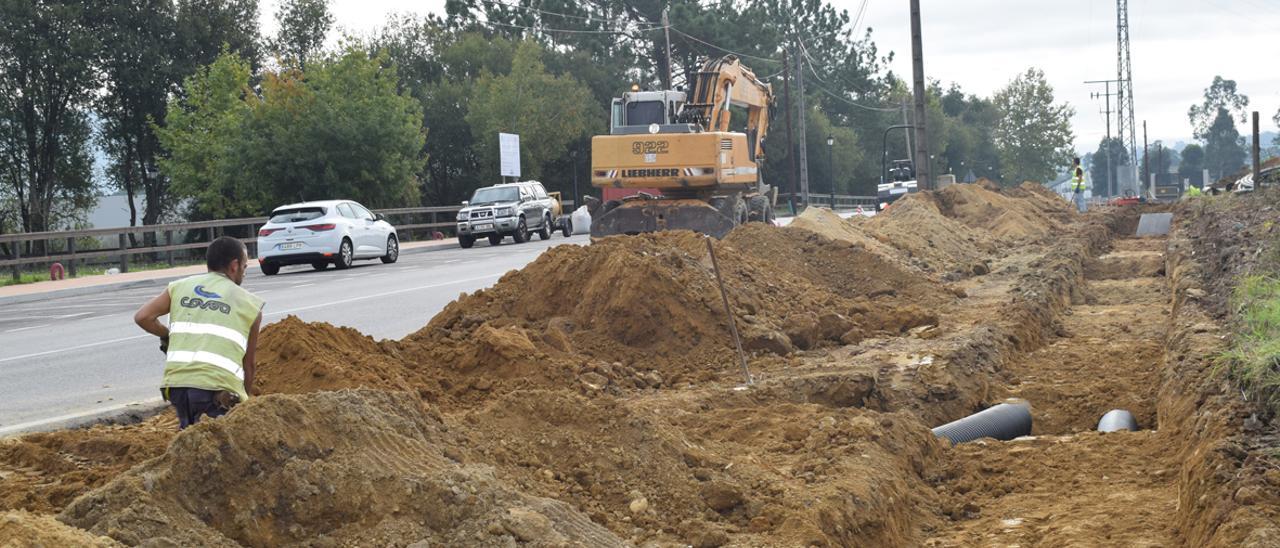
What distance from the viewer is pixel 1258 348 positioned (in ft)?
24.3

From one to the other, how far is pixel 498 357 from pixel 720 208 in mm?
15701

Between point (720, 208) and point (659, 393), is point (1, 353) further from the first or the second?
point (720, 208)

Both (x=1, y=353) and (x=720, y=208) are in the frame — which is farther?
(x=720, y=208)

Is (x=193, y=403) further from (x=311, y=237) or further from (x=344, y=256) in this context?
(x=344, y=256)

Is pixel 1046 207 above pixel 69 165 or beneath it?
beneath

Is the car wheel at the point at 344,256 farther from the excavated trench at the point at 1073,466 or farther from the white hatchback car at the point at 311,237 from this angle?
the excavated trench at the point at 1073,466

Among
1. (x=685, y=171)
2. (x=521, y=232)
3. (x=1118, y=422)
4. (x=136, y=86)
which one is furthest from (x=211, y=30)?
(x=1118, y=422)

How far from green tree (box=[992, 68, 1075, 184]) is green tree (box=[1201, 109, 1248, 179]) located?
44798 millimetres

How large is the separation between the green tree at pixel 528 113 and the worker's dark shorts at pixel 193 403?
49136 millimetres

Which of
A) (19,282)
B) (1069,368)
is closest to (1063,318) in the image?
(1069,368)

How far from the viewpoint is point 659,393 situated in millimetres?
9852

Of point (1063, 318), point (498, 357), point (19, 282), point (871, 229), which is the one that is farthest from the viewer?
point (19, 282)

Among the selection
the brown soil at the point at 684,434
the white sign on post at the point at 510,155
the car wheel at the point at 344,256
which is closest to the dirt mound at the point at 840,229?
the brown soil at the point at 684,434

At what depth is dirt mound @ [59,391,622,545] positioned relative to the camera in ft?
15.3
